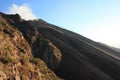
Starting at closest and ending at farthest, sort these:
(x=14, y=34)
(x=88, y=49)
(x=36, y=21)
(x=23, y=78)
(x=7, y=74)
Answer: (x=7, y=74) < (x=23, y=78) < (x=14, y=34) < (x=88, y=49) < (x=36, y=21)

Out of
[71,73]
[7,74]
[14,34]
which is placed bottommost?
[71,73]

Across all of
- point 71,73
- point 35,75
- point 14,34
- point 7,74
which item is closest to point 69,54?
point 71,73

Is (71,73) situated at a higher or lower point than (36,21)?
lower

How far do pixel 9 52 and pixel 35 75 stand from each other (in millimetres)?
6636

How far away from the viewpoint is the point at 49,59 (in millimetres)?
86125

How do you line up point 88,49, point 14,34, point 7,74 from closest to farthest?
point 7,74
point 14,34
point 88,49

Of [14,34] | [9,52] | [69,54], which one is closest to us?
[9,52]

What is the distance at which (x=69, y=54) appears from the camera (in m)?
98.8

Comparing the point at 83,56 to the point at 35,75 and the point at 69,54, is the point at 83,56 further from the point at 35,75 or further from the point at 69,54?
the point at 35,75

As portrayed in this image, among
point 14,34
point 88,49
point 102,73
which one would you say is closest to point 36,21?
point 88,49

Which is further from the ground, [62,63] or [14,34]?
[14,34]

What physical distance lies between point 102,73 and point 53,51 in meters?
19.8

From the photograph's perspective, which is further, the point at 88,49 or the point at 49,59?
the point at 88,49

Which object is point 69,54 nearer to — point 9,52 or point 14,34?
point 14,34
